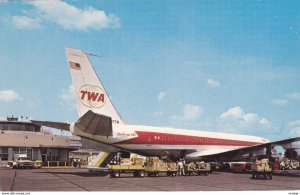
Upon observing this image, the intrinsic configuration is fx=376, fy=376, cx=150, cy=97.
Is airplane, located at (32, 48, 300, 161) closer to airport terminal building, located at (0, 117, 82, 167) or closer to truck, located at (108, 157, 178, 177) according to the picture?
truck, located at (108, 157, 178, 177)

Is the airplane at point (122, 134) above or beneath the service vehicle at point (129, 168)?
above

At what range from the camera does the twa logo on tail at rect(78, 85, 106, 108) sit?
2528 cm

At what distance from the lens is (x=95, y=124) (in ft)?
76.9

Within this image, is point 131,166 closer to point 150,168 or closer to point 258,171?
point 150,168

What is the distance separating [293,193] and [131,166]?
41.0 feet

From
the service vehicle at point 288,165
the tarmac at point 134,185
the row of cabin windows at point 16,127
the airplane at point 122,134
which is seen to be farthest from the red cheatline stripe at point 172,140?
→ the row of cabin windows at point 16,127

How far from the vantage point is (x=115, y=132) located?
2650cm

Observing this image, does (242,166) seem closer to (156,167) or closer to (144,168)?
(156,167)

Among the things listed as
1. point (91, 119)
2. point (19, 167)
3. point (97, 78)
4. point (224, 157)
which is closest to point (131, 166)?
point (91, 119)

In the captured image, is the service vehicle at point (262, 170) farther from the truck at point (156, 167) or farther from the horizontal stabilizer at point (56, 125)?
the horizontal stabilizer at point (56, 125)

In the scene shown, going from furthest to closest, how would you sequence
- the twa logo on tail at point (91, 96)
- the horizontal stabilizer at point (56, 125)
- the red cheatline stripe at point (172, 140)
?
the red cheatline stripe at point (172, 140)
the twa logo on tail at point (91, 96)
the horizontal stabilizer at point (56, 125)

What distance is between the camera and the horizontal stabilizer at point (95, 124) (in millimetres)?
22172

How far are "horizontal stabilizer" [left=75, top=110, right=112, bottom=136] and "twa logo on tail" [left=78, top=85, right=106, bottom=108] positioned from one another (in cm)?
191

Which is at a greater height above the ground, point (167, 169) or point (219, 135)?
point (219, 135)
